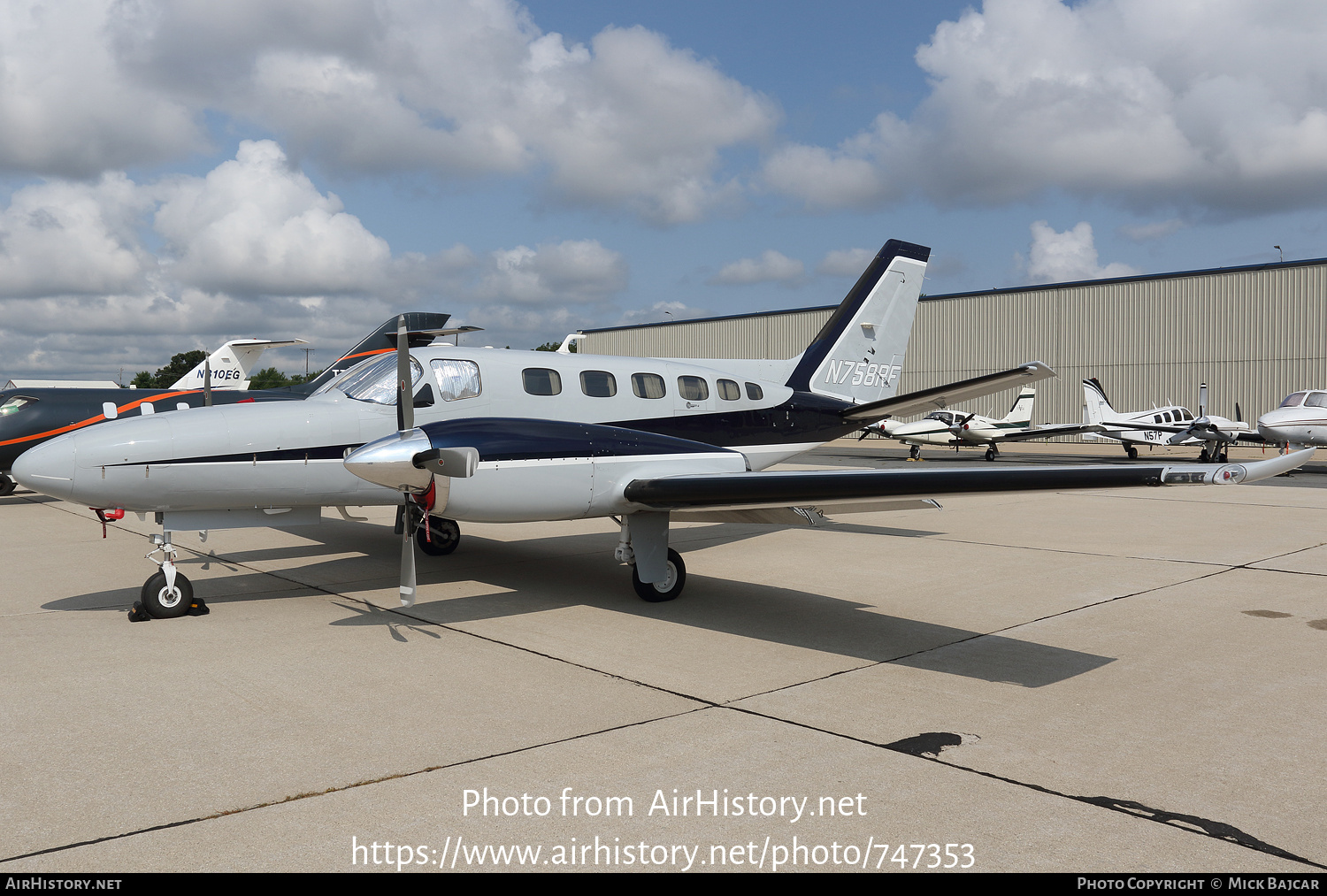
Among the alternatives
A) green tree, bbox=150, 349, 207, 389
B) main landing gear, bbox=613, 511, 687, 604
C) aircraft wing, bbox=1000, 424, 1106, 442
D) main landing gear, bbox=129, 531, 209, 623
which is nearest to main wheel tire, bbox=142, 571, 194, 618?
main landing gear, bbox=129, 531, 209, 623

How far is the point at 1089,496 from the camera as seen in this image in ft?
64.9

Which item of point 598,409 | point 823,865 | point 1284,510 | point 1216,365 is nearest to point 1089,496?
point 1284,510

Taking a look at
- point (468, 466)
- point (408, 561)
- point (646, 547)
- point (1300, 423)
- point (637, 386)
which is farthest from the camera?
point (1300, 423)

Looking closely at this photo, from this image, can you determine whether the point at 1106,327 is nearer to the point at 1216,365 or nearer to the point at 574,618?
the point at 1216,365

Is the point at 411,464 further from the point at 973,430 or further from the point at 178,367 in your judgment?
the point at 178,367

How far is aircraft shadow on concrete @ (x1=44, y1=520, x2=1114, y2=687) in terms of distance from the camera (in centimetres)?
652

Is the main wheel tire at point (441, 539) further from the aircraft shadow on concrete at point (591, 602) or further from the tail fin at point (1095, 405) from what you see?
the tail fin at point (1095, 405)

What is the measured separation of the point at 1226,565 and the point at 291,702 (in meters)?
10.3

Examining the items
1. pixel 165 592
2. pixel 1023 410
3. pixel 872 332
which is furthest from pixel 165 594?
pixel 1023 410

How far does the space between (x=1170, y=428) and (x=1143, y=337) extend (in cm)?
1360

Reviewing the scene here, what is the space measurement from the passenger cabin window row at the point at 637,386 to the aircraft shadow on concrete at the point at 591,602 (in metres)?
2.09

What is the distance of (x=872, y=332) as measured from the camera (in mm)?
13531

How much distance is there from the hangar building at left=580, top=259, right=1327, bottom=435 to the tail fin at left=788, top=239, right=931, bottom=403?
34254mm

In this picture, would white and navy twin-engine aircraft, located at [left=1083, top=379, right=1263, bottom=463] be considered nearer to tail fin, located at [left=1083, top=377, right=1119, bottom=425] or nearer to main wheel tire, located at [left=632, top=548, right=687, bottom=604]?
tail fin, located at [left=1083, top=377, right=1119, bottom=425]
